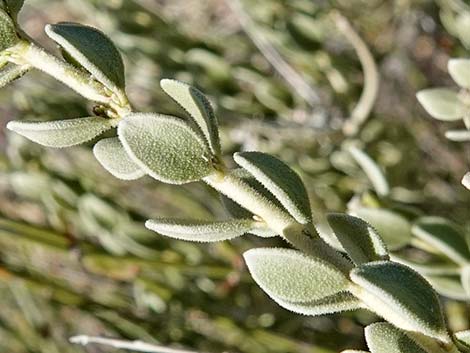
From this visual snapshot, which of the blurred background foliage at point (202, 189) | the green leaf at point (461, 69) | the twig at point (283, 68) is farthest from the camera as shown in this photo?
the twig at point (283, 68)

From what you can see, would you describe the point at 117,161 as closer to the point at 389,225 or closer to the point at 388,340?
the point at 388,340

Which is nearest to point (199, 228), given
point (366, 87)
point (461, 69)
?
point (461, 69)

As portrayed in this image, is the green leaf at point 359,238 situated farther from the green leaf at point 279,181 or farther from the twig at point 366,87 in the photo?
the twig at point 366,87

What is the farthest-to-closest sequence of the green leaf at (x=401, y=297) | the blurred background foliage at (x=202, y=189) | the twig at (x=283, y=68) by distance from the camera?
1. the twig at (x=283, y=68)
2. the blurred background foliage at (x=202, y=189)
3. the green leaf at (x=401, y=297)

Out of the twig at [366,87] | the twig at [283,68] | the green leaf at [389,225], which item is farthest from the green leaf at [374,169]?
the twig at [283,68]

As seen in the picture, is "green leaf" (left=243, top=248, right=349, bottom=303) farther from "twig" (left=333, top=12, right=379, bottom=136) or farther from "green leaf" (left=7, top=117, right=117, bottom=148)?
"twig" (left=333, top=12, right=379, bottom=136)

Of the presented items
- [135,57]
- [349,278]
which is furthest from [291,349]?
[349,278]

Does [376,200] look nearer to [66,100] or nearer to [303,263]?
[303,263]
